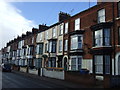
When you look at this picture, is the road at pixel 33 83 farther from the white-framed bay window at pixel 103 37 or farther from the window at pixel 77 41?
the window at pixel 77 41

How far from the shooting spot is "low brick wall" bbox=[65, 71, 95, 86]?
17.7 metres

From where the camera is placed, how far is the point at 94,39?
2300 cm

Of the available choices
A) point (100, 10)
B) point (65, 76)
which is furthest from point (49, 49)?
point (100, 10)

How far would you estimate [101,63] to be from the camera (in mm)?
21281

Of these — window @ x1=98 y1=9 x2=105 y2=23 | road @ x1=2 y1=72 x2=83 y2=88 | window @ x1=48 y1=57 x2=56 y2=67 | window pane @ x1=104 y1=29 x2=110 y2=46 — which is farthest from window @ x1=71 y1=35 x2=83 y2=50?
road @ x1=2 y1=72 x2=83 y2=88

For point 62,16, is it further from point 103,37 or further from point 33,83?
point 33,83

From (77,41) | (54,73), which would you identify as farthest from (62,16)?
(54,73)

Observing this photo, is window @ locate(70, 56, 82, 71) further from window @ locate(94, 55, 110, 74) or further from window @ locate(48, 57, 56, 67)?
window @ locate(48, 57, 56, 67)

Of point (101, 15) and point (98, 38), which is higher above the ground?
point (101, 15)

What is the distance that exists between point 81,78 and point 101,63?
12.9ft

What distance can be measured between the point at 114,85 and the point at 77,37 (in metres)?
11.9

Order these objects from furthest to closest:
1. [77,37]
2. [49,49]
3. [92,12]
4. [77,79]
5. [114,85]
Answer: [49,49], [77,37], [92,12], [77,79], [114,85]

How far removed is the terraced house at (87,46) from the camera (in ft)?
66.1

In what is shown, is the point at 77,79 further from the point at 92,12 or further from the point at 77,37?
the point at 92,12
